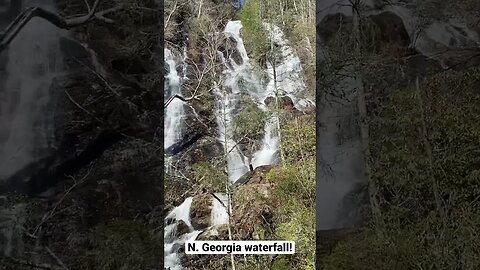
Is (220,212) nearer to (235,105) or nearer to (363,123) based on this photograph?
(235,105)

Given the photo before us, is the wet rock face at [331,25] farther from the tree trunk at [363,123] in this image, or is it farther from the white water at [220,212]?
the white water at [220,212]

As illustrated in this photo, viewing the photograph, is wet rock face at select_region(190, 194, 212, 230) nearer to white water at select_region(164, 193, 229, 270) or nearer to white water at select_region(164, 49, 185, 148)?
white water at select_region(164, 193, 229, 270)

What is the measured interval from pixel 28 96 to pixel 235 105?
94 cm

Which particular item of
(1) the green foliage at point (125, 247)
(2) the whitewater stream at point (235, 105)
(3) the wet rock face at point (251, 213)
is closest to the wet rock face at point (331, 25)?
(2) the whitewater stream at point (235, 105)

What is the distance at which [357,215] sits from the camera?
2.93 m

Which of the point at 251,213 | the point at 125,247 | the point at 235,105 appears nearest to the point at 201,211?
the point at 251,213

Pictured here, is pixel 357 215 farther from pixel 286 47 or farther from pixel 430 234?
pixel 286 47

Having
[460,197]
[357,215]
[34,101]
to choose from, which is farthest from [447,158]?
[34,101]

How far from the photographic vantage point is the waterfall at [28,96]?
9.42 ft

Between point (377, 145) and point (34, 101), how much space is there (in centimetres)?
158

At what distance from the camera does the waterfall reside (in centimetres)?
287

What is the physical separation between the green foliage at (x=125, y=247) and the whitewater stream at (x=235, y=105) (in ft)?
0.24

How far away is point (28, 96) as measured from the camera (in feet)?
9.45

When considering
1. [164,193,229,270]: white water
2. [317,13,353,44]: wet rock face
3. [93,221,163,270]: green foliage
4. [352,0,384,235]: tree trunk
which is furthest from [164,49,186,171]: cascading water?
[352,0,384,235]: tree trunk
